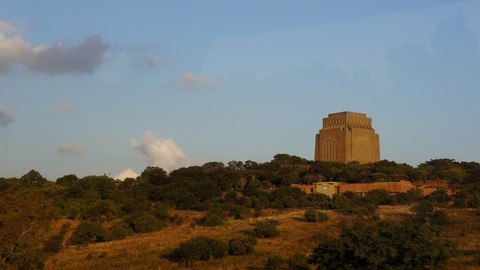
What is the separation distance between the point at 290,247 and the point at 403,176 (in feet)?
138

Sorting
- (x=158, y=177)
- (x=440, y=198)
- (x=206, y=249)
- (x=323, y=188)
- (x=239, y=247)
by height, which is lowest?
(x=206, y=249)

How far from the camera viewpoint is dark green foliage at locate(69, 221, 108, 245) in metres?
41.5

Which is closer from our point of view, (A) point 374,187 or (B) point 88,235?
(B) point 88,235

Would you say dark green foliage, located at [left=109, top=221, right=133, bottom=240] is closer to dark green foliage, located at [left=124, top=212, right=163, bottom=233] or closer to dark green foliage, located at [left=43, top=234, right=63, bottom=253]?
dark green foliage, located at [left=124, top=212, right=163, bottom=233]

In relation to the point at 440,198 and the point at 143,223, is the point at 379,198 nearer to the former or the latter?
the point at 440,198

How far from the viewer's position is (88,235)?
138 feet

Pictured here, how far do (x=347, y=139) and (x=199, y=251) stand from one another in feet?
216

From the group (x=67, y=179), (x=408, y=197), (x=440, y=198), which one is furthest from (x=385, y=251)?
(x=67, y=179)

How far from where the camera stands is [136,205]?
53938 millimetres

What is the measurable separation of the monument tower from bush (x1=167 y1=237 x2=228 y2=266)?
6355 cm

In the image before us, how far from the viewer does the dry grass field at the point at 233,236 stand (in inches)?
1086

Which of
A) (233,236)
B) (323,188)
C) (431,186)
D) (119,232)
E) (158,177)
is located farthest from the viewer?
(158,177)

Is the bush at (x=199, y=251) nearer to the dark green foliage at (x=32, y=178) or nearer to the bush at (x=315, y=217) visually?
the bush at (x=315, y=217)

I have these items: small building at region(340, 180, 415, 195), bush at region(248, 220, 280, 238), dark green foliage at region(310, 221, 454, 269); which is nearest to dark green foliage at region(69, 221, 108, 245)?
bush at region(248, 220, 280, 238)
